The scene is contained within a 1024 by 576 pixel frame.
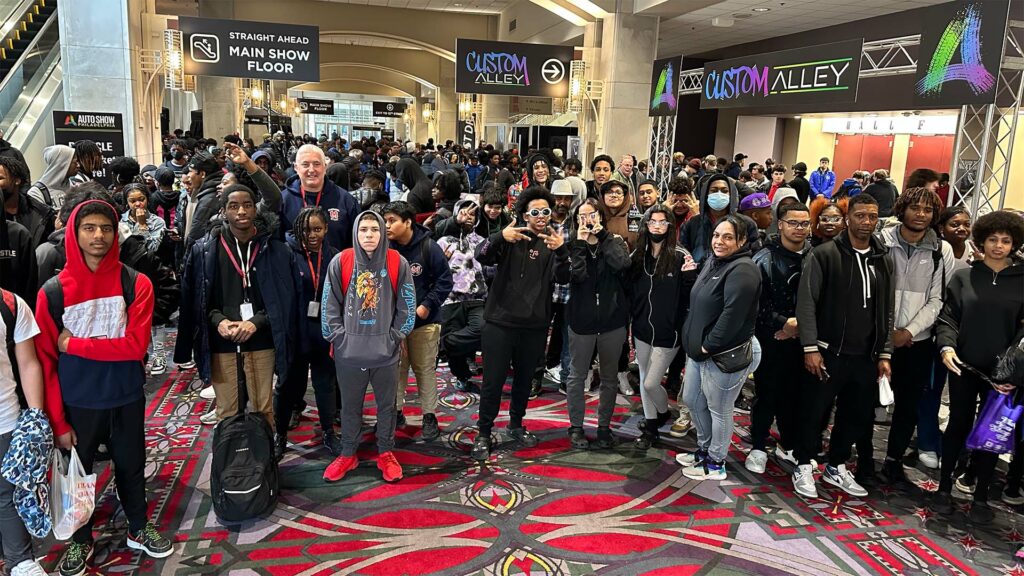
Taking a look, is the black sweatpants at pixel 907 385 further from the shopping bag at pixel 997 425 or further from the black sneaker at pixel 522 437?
the black sneaker at pixel 522 437

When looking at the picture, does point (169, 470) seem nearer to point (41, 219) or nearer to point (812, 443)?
point (41, 219)

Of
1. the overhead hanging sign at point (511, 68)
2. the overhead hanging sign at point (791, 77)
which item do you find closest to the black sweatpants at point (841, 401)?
the overhead hanging sign at point (791, 77)

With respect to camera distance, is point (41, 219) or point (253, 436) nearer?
point (253, 436)

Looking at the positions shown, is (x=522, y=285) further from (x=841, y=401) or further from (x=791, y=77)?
(x=791, y=77)

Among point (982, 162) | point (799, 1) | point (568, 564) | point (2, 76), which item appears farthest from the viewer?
point (799, 1)

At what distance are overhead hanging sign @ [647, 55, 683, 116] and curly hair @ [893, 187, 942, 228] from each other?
317 inches

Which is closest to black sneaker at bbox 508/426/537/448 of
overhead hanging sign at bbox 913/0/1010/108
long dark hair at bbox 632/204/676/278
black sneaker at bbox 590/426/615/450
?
black sneaker at bbox 590/426/615/450

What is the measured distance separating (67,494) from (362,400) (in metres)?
1.45

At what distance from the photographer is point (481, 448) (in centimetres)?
414

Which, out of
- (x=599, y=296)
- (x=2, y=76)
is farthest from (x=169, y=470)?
(x=2, y=76)

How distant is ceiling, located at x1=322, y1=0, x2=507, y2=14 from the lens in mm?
20211

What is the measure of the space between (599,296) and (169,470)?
9.12ft

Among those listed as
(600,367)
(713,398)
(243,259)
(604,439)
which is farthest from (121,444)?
(713,398)

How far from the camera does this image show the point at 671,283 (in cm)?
409
